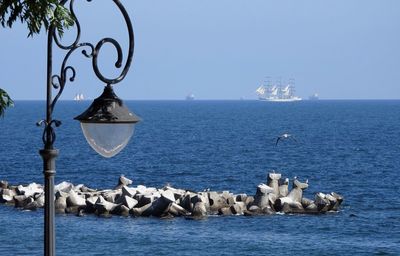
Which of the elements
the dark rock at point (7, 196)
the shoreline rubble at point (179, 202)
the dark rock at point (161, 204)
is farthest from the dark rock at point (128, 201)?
the dark rock at point (7, 196)

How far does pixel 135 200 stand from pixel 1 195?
8402 millimetres

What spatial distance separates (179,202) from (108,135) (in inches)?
1508

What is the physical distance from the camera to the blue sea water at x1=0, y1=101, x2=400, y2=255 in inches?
1571

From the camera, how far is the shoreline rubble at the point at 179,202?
4656 cm

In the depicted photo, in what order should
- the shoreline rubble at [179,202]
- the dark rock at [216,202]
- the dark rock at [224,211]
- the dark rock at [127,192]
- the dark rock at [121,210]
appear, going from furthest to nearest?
the dark rock at [127,192] < the dark rock at [216,202] < the dark rock at [224,211] < the dark rock at [121,210] < the shoreline rubble at [179,202]

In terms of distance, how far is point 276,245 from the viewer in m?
39.8

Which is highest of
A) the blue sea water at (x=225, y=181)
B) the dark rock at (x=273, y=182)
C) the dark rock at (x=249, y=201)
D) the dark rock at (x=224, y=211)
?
the dark rock at (x=273, y=182)

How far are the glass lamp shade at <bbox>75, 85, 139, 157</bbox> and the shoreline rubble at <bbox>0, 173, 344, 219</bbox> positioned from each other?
36.4 metres

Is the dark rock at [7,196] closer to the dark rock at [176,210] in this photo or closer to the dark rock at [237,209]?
the dark rock at [176,210]

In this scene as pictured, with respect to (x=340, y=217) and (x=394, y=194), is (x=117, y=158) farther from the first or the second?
(x=340, y=217)

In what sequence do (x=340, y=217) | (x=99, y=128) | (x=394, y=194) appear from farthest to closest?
(x=394, y=194) < (x=340, y=217) < (x=99, y=128)

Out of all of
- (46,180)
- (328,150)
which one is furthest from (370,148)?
(46,180)

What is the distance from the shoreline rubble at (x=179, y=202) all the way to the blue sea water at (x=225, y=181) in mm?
904

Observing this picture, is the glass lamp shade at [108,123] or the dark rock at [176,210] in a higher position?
the glass lamp shade at [108,123]
